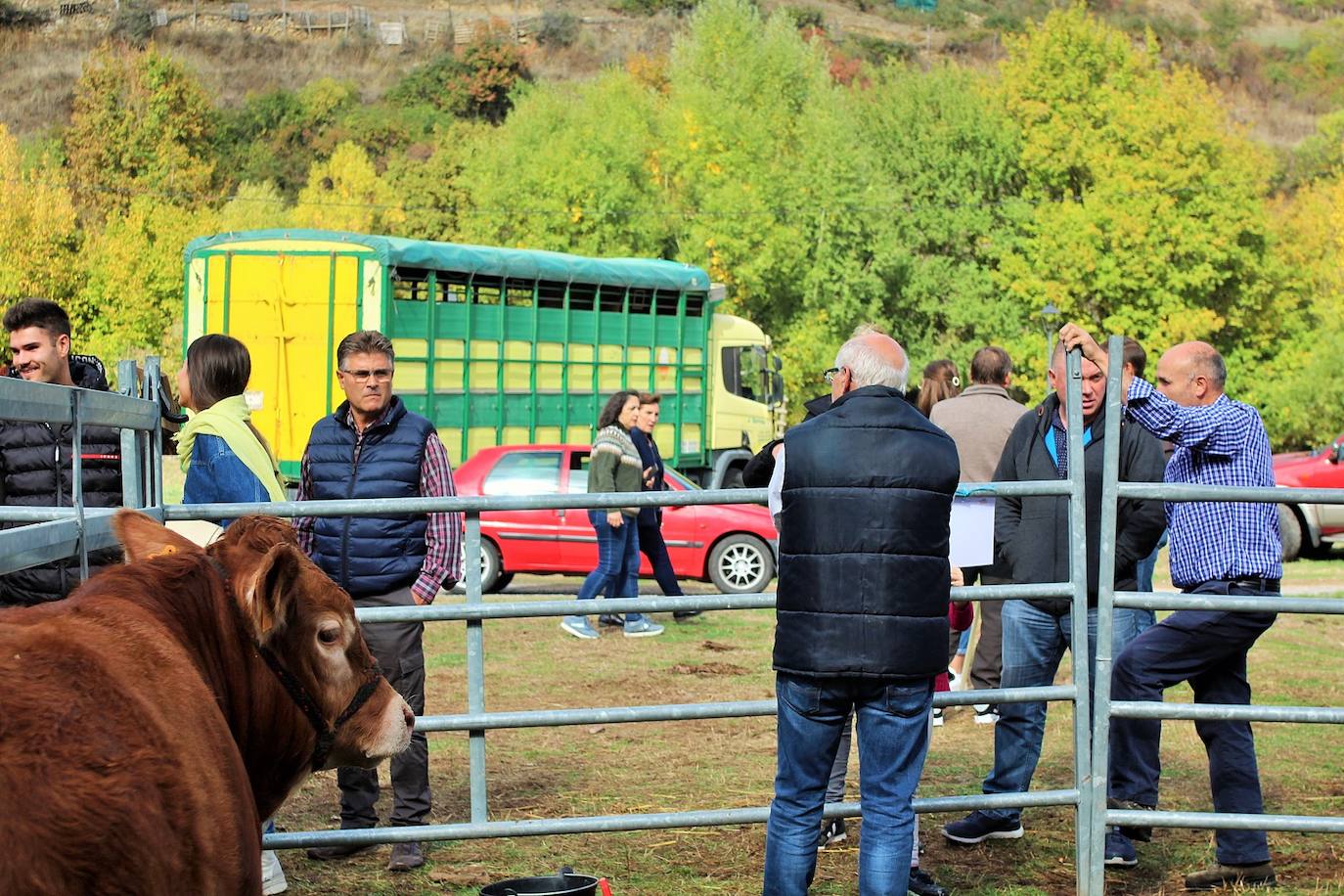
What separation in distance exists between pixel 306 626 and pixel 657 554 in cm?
927

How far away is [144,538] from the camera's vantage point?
3148mm

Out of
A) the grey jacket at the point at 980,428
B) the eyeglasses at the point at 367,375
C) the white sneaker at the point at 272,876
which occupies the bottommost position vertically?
the white sneaker at the point at 272,876

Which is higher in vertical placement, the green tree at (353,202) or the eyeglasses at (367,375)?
the green tree at (353,202)

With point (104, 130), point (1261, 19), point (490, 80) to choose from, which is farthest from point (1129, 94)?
point (1261, 19)

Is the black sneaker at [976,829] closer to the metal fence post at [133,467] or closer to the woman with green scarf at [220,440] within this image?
the woman with green scarf at [220,440]

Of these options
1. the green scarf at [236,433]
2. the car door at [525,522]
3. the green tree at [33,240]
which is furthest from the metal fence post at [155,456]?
the green tree at [33,240]

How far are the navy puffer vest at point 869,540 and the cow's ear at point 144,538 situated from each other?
1.73 metres

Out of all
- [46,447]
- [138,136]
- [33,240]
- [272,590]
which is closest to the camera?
[272,590]

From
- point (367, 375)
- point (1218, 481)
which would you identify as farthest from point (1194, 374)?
point (367, 375)

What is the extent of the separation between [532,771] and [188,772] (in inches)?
190

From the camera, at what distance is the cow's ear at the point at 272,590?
2828 millimetres

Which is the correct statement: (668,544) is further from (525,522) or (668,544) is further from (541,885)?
(541,885)

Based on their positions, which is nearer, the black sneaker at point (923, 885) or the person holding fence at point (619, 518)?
the black sneaker at point (923, 885)

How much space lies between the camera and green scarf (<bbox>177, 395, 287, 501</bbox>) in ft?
17.6
